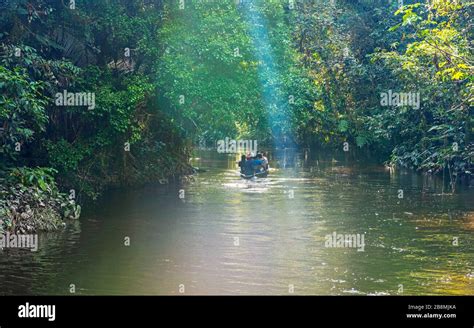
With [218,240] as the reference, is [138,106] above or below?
above

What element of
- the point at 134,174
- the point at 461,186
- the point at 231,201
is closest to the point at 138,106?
the point at 134,174

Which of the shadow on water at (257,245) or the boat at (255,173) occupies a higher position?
the boat at (255,173)

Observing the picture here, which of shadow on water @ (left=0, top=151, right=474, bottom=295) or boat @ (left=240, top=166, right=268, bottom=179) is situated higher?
boat @ (left=240, top=166, right=268, bottom=179)

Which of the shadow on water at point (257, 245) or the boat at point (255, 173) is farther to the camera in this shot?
the boat at point (255, 173)

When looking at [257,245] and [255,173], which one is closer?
[257,245]

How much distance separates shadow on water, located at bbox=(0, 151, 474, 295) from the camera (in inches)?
614

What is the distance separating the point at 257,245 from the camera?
64.0ft

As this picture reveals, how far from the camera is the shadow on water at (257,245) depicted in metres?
15.6

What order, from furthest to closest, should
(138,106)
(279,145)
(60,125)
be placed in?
(279,145), (138,106), (60,125)

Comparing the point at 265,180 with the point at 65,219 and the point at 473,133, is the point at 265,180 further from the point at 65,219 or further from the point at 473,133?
the point at 65,219

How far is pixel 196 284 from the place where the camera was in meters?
15.6

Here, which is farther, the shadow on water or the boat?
the boat

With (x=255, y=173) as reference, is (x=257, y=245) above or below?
below

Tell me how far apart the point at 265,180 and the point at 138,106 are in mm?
8280
